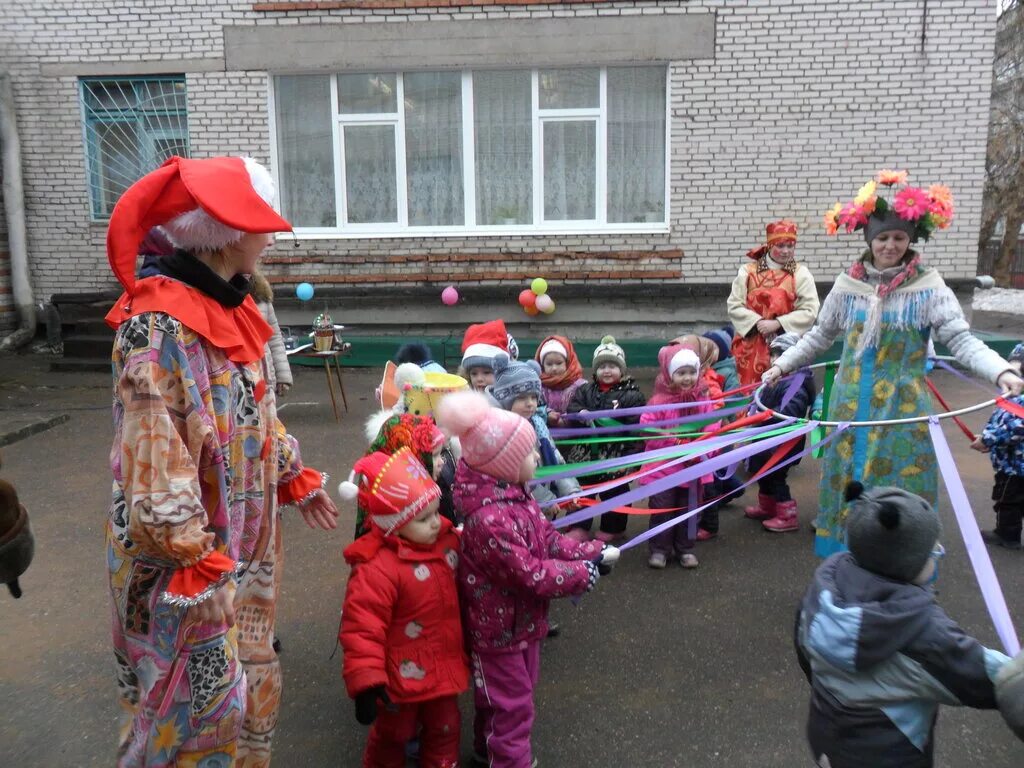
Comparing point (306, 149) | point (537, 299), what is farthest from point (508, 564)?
point (306, 149)

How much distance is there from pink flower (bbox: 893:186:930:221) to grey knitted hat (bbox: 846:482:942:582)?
6.04 feet

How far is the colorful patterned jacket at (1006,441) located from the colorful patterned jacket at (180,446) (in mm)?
3920

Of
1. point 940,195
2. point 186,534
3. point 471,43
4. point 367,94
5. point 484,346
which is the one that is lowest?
point 186,534

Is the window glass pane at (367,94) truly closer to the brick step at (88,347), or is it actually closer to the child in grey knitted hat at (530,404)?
the brick step at (88,347)

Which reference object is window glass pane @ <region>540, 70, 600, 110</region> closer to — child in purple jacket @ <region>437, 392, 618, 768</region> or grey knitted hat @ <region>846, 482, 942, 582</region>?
child in purple jacket @ <region>437, 392, 618, 768</region>

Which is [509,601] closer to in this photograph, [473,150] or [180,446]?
[180,446]

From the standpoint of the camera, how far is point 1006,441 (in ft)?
14.4

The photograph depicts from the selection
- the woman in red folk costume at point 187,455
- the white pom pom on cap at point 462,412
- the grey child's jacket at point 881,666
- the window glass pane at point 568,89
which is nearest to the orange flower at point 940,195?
the grey child's jacket at point 881,666

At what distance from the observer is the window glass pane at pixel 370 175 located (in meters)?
10.4

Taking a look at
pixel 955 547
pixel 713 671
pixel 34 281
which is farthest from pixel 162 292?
pixel 34 281

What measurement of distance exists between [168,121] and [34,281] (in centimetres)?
276

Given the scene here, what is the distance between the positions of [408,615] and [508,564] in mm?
357

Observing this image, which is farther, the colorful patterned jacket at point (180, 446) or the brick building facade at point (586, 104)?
the brick building facade at point (586, 104)

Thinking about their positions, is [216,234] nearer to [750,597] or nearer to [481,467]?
[481,467]
